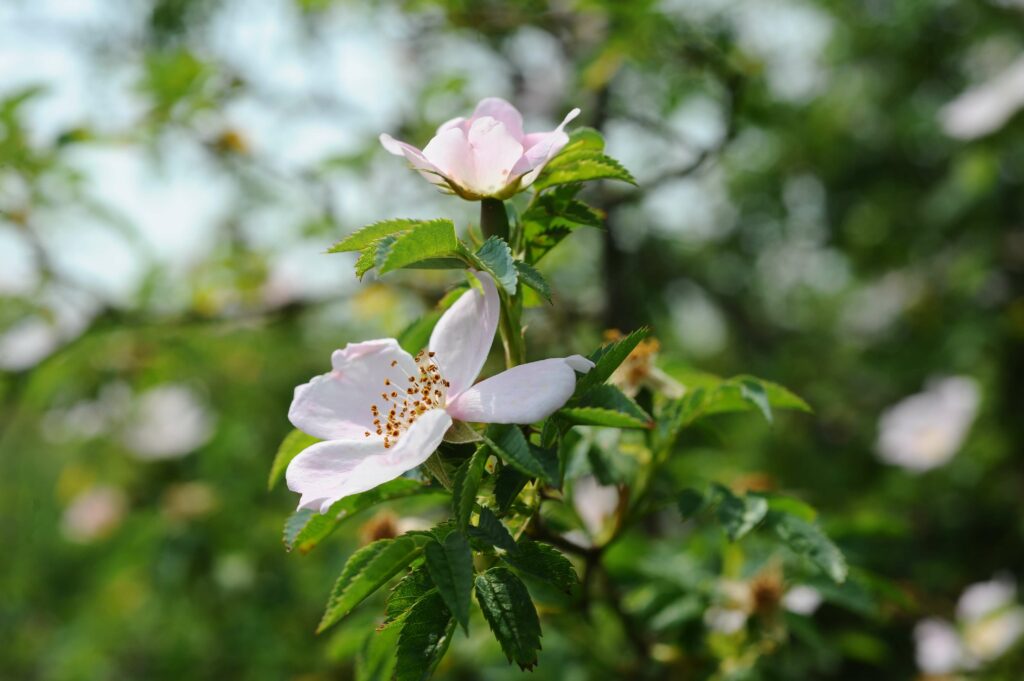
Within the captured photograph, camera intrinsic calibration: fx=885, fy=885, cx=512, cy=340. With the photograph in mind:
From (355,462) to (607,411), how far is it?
23cm

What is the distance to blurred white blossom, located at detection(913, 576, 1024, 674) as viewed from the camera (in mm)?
1721

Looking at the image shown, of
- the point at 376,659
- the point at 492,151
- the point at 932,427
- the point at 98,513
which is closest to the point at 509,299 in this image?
the point at 492,151

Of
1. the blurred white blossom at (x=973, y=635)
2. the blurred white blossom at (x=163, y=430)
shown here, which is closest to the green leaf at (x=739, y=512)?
the blurred white blossom at (x=973, y=635)

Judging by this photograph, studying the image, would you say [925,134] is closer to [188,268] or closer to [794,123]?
[794,123]

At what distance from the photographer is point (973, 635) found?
182cm

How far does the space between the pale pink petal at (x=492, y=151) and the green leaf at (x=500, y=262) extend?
0.10 metres

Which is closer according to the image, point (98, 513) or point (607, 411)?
point (607, 411)

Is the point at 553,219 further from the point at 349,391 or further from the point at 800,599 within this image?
the point at 800,599

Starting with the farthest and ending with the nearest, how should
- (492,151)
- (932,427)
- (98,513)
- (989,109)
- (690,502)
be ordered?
(98,513), (989,109), (932,427), (690,502), (492,151)

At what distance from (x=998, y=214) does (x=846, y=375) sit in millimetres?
759

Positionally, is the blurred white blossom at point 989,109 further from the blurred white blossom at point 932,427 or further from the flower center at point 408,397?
the flower center at point 408,397

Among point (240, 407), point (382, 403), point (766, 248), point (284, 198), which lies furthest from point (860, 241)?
point (382, 403)

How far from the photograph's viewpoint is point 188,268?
103 inches

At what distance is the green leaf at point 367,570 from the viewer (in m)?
0.67
